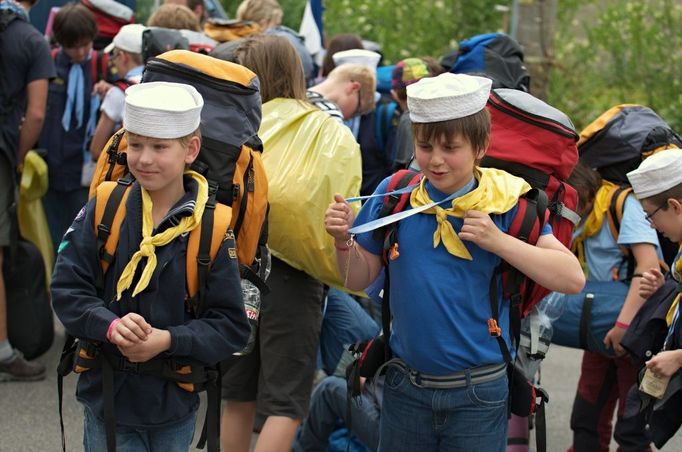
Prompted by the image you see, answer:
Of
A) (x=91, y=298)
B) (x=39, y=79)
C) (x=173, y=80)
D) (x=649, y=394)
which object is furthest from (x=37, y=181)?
(x=649, y=394)

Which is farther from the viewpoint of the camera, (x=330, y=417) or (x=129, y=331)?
(x=330, y=417)

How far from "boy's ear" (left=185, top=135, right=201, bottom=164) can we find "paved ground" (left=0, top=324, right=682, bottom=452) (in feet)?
8.36

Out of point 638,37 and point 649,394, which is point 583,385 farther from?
point 638,37

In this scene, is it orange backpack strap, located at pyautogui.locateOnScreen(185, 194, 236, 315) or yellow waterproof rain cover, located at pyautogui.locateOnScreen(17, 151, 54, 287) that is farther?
yellow waterproof rain cover, located at pyautogui.locateOnScreen(17, 151, 54, 287)

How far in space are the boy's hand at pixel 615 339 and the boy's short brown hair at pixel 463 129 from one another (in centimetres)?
157

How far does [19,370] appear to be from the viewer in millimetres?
6254

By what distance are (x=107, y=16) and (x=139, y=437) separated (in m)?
4.87

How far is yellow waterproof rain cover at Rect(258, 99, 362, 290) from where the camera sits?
14.2 feet

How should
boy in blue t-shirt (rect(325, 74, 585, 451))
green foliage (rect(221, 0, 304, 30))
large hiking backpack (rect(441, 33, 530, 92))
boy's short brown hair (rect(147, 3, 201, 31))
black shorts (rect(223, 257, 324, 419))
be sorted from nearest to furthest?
1. boy in blue t-shirt (rect(325, 74, 585, 451))
2. black shorts (rect(223, 257, 324, 419))
3. large hiking backpack (rect(441, 33, 530, 92))
4. boy's short brown hair (rect(147, 3, 201, 31))
5. green foliage (rect(221, 0, 304, 30))

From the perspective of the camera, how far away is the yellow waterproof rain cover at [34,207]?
267 inches

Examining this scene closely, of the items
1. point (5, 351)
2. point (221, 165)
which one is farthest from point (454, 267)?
point (5, 351)

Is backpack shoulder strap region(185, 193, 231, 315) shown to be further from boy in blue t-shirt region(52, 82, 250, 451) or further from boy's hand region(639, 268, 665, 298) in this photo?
boy's hand region(639, 268, 665, 298)

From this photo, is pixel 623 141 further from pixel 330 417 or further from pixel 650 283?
pixel 330 417

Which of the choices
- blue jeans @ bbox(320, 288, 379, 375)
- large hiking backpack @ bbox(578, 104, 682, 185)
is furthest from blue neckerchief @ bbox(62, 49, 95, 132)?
large hiking backpack @ bbox(578, 104, 682, 185)
